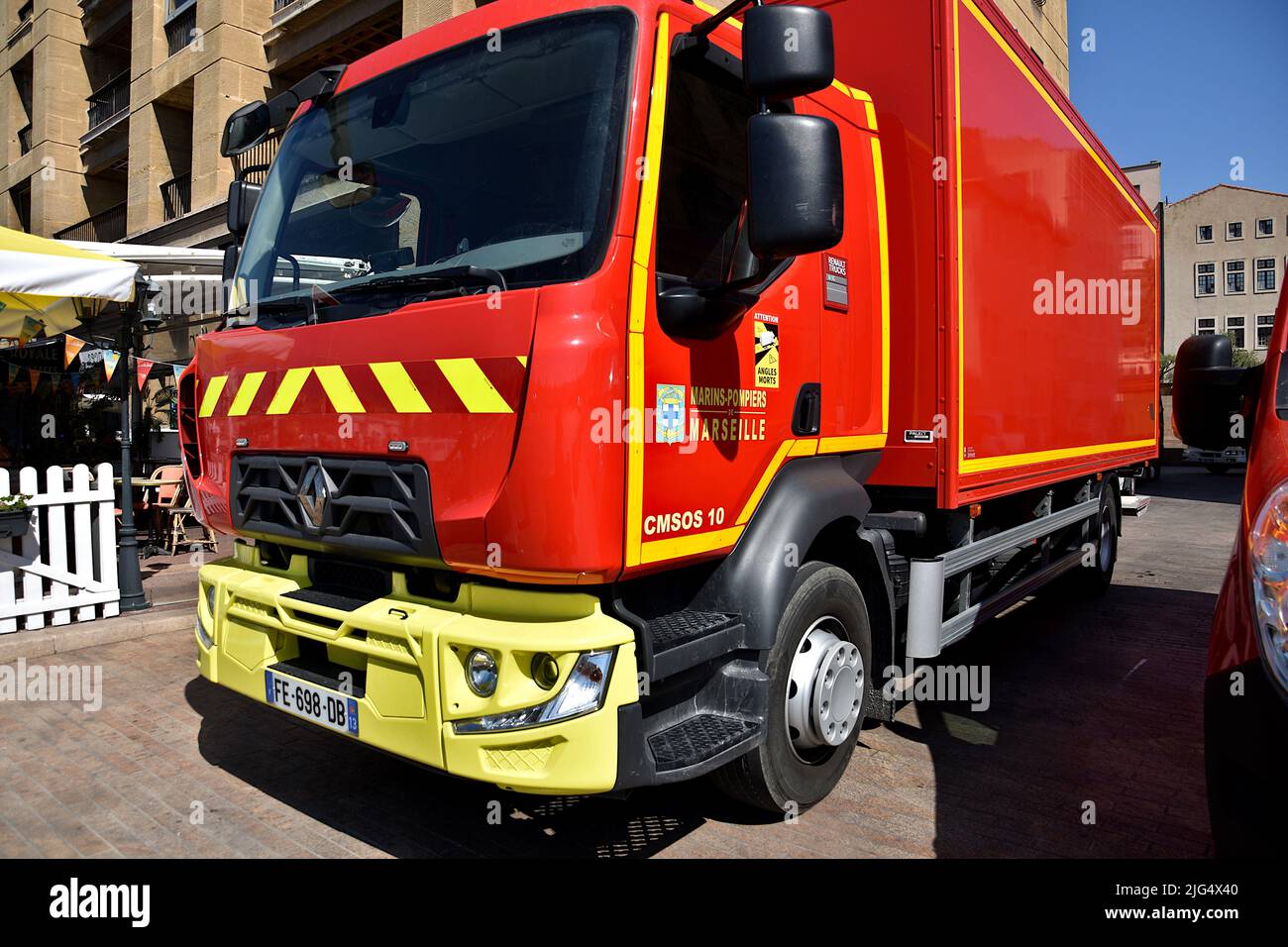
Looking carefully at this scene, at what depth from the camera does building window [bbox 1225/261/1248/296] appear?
48406 mm

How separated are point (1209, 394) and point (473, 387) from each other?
2375mm

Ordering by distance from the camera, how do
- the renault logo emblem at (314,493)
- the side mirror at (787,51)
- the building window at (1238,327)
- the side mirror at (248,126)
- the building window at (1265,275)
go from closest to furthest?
the side mirror at (787,51), the renault logo emblem at (314,493), the side mirror at (248,126), the building window at (1265,275), the building window at (1238,327)

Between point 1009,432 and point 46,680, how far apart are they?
5723 mm

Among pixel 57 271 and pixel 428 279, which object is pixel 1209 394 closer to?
pixel 428 279

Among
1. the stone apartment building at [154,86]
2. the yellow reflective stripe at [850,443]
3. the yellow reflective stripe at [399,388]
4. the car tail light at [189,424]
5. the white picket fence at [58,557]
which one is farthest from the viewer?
the stone apartment building at [154,86]

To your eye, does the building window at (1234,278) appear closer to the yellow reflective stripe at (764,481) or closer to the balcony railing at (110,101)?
the balcony railing at (110,101)

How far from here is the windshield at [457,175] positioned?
262 centimetres

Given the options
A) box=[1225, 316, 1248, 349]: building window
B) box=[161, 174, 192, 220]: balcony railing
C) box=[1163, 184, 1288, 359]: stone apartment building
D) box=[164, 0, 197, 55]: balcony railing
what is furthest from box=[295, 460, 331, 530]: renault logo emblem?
box=[1225, 316, 1248, 349]: building window

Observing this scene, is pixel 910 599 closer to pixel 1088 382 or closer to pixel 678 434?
pixel 678 434

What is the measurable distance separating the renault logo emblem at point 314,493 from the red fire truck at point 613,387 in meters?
0.02

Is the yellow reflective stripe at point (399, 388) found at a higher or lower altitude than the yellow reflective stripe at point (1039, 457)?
higher

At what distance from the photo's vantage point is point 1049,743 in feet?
13.9

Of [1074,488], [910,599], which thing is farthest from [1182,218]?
[910,599]

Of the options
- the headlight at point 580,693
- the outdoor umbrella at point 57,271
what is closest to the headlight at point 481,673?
the headlight at point 580,693
